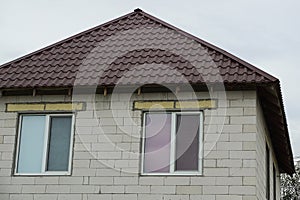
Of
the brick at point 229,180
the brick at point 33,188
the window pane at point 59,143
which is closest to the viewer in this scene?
the brick at point 229,180

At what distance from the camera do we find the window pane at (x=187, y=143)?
39.4ft

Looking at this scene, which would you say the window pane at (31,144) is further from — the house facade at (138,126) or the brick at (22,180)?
the brick at (22,180)

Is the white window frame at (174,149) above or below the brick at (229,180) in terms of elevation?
above

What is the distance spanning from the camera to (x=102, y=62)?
1320 centimetres

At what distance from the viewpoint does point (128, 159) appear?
39.9 feet

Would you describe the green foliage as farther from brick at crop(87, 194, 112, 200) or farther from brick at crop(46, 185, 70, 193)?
brick at crop(46, 185, 70, 193)

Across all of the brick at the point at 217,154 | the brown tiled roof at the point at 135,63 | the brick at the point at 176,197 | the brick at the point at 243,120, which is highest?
the brown tiled roof at the point at 135,63

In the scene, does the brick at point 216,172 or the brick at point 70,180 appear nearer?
the brick at point 216,172

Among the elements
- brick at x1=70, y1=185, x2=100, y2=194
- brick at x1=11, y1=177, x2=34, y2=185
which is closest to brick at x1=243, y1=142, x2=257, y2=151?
brick at x1=70, y1=185, x2=100, y2=194

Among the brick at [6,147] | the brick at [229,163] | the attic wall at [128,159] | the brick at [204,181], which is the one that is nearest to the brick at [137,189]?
the attic wall at [128,159]

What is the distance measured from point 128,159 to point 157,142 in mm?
651

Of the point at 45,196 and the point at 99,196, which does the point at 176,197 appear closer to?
the point at 99,196

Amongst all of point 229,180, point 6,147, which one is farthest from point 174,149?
point 6,147

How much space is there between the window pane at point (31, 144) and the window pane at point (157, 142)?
2123 millimetres
